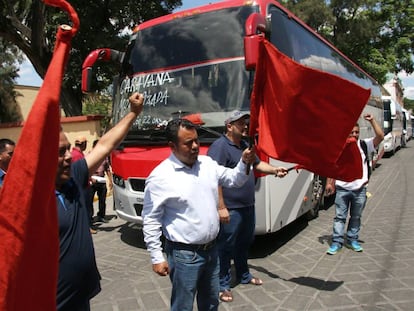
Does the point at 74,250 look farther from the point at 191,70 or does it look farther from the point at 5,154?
the point at 191,70

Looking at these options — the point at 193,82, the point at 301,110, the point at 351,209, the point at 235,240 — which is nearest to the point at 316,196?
the point at 351,209

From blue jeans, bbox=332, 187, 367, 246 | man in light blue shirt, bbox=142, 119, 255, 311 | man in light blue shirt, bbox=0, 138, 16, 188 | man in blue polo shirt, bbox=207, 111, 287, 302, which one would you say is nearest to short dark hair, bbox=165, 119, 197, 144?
man in light blue shirt, bbox=142, 119, 255, 311

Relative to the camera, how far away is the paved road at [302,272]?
4.22 meters

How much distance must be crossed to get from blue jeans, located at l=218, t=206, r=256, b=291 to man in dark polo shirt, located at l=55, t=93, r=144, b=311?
199cm

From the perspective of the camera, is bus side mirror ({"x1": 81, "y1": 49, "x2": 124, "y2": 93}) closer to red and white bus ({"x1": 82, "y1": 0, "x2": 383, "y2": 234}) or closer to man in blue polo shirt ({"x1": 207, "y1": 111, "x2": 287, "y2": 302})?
red and white bus ({"x1": 82, "y1": 0, "x2": 383, "y2": 234})

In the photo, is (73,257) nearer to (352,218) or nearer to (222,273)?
(222,273)

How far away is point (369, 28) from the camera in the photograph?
2436 centimetres

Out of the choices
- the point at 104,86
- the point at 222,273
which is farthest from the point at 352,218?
the point at 104,86

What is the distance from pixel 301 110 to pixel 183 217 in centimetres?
130

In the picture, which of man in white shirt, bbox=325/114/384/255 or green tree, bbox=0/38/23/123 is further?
green tree, bbox=0/38/23/123

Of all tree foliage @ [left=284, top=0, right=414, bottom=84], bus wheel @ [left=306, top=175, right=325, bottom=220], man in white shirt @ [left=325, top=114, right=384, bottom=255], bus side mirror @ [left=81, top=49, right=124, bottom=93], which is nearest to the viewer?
man in white shirt @ [left=325, top=114, right=384, bottom=255]

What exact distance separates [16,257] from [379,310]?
3.58 meters

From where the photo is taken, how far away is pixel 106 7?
15.2m

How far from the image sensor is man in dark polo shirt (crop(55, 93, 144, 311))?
7.38ft
